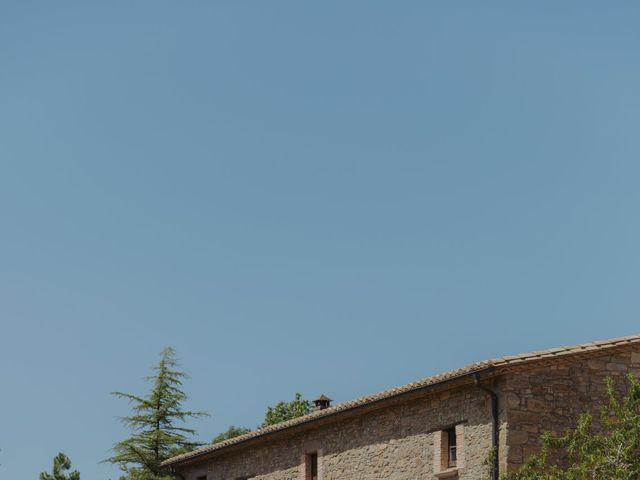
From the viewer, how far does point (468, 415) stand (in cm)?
2262

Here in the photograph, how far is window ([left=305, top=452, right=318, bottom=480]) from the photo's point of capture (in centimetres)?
2653

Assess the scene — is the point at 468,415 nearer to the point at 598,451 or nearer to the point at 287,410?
the point at 598,451

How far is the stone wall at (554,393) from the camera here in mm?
21797

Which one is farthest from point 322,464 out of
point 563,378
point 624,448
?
point 624,448

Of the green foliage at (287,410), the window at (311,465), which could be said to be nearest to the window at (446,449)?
the window at (311,465)

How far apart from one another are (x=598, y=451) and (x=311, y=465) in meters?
7.91

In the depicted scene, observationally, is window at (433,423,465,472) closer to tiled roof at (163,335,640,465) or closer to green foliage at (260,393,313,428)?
tiled roof at (163,335,640,465)

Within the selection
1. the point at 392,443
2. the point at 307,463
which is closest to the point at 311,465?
the point at 307,463

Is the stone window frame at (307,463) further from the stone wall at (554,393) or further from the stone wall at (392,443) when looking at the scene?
the stone wall at (554,393)

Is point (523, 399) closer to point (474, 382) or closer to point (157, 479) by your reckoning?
point (474, 382)

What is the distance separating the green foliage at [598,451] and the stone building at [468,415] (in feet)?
1.50

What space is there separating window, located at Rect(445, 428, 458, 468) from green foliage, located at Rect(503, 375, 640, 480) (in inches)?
71.6

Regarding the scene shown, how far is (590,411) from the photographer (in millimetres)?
22547

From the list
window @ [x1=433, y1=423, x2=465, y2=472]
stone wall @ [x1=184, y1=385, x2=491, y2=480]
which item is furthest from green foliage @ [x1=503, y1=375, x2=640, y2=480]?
window @ [x1=433, y1=423, x2=465, y2=472]
